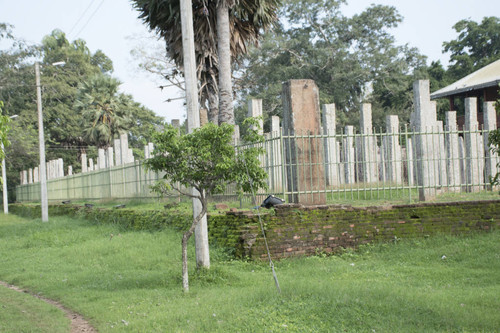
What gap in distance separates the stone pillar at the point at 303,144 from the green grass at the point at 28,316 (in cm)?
484

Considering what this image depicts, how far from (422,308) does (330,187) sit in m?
5.17

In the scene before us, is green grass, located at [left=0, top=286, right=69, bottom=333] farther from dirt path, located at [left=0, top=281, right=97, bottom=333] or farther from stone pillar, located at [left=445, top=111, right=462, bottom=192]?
stone pillar, located at [left=445, top=111, right=462, bottom=192]

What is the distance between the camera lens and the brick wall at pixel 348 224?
32.9 ft

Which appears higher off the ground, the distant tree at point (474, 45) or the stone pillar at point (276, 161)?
the distant tree at point (474, 45)

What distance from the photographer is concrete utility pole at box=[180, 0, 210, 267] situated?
8.98 m

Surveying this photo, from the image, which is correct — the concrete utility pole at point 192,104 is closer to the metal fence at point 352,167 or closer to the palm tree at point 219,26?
the metal fence at point 352,167

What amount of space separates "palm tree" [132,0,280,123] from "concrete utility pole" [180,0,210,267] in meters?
4.58

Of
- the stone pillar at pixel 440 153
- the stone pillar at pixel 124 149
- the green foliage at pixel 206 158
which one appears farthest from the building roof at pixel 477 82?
the green foliage at pixel 206 158

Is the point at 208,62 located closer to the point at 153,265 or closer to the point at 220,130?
the point at 153,265

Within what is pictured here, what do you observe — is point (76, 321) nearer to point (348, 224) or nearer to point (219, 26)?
point (348, 224)

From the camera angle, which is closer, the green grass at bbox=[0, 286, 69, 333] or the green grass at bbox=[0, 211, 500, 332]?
the green grass at bbox=[0, 211, 500, 332]

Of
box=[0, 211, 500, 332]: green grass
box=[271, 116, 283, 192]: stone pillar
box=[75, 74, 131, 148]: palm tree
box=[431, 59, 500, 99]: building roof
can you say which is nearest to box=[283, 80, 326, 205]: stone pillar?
box=[271, 116, 283, 192]: stone pillar

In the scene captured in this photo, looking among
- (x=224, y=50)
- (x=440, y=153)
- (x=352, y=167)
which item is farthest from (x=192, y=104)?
(x=440, y=153)

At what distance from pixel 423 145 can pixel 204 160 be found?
18.3ft
